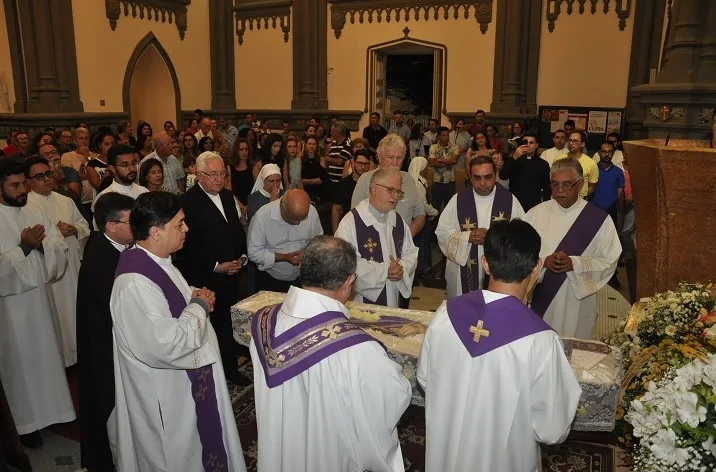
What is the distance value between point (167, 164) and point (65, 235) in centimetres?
280

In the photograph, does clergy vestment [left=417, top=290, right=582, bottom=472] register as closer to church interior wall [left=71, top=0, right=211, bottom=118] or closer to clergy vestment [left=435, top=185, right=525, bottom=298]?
clergy vestment [left=435, top=185, right=525, bottom=298]

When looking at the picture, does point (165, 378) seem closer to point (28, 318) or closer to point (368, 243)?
point (28, 318)

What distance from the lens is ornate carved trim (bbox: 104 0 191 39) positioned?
488 inches

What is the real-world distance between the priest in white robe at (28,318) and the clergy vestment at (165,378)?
1.31m

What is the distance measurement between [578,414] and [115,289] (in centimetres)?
Result: 215

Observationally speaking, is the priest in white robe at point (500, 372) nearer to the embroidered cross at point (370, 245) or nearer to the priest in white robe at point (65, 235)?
the embroidered cross at point (370, 245)

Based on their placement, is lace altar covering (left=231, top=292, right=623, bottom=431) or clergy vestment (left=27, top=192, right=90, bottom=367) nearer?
lace altar covering (left=231, top=292, right=623, bottom=431)

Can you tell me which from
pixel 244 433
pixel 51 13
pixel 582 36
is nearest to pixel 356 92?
pixel 582 36

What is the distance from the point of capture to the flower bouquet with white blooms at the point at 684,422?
1.68 meters

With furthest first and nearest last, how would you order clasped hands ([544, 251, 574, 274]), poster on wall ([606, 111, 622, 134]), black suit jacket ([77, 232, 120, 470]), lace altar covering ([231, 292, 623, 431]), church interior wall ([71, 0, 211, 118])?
church interior wall ([71, 0, 211, 118])
poster on wall ([606, 111, 622, 134])
clasped hands ([544, 251, 574, 274])
black suit jacket ([77, 232, 120, 470])
lace altar covering ([231, 292, 623, 431])

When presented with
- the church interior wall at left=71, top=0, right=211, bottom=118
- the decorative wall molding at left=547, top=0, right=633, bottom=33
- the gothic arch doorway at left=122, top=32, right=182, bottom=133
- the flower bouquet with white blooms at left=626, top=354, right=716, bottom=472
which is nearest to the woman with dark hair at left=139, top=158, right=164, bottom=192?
the flower bouquet with white blooms at left=626, top=354, right=716, bottom=472

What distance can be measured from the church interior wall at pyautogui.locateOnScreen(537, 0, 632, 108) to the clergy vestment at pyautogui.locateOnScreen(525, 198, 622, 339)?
864cm

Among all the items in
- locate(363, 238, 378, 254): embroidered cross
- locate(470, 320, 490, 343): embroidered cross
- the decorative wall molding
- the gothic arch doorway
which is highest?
the decorative wall molding

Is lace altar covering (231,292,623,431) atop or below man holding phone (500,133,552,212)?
below
